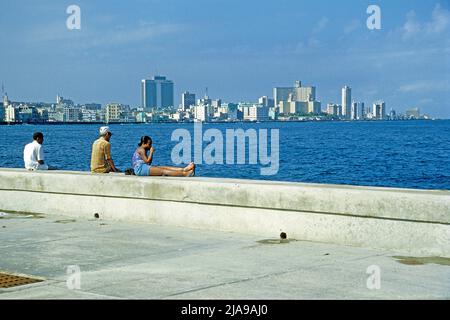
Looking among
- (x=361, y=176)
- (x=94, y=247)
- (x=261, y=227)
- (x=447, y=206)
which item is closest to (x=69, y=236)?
(x=94, y=247)

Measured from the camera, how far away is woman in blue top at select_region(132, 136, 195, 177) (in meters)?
12.1

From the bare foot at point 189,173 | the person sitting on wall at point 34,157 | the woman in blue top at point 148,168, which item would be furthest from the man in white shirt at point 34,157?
the bare foot at point 189,173

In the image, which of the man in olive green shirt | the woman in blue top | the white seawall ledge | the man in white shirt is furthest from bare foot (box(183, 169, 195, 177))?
the man in white shirt

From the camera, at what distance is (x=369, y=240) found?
8.75 metres

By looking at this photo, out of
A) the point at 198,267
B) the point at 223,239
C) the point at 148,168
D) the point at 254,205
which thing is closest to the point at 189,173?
the point at 148,168

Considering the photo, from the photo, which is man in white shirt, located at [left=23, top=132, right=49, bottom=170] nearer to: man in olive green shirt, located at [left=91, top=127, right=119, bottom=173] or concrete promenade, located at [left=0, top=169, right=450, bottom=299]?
concrete promenade, located at [left=0, top=169, right=450, bottom=299]

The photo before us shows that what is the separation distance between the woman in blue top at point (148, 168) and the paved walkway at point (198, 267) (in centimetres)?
178

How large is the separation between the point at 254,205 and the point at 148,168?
3.11 m

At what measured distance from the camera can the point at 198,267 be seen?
773cm

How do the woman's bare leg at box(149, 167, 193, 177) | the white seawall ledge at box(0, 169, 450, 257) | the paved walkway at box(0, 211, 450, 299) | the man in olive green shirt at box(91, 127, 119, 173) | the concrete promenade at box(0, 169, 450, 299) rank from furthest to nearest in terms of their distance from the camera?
the man in olive green shirt at box(91, 127, 119, 173)
the woman's bare leg at box(149, 167, 193, 177)
the white seawall ledge at box(0, 169, 450, 257)
the concrete promenade at box(0, 169, 450, 299)
the paved walkway at box(0, 211, 450, 299)

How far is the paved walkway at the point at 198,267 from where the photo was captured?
6590 millimetres

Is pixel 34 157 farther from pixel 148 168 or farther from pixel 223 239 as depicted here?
pixel 223 239

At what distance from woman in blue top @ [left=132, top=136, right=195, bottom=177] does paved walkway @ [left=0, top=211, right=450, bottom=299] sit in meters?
1.78
